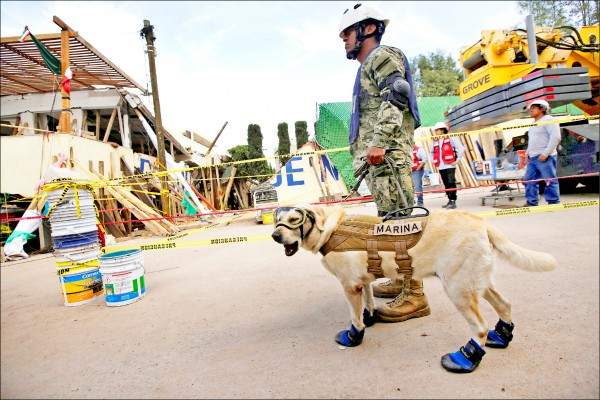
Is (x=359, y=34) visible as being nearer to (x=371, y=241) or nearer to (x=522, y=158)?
(x=371, y=241)

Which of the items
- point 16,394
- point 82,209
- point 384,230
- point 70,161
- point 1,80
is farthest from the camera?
point 1,80

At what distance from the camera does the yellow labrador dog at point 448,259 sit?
165cm

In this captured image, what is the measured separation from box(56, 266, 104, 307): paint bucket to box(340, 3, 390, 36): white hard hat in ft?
11.9

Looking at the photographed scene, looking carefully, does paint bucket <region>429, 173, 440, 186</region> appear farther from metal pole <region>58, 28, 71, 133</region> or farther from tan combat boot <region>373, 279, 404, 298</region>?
metal pole <region>58, 28, 71, 133</region>

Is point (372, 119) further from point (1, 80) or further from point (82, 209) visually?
point (1, 80)

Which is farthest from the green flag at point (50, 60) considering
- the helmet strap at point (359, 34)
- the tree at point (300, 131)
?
the tree at point (300, 131)

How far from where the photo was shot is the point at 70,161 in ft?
26.5

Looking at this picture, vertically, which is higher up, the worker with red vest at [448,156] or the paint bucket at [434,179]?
the worker with red vest at [448,156]

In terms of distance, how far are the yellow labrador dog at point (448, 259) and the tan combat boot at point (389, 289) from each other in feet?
2.95

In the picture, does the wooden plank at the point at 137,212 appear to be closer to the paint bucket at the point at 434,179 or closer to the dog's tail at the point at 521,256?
the dog's tail at the point at 521,256

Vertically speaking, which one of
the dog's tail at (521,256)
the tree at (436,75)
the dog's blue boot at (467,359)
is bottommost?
the dog's blue boot at (467,359)

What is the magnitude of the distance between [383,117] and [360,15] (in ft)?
3.05

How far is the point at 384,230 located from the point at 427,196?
11418mm

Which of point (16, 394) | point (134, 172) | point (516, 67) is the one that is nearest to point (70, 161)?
point (134, 172)
